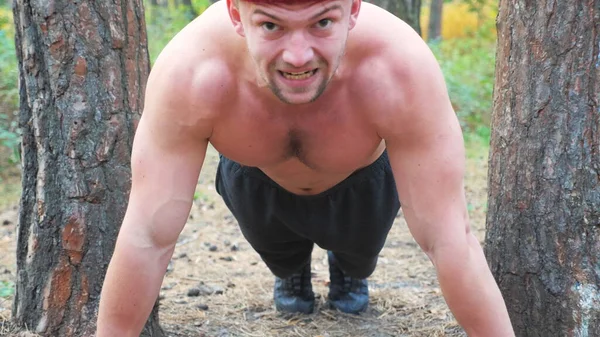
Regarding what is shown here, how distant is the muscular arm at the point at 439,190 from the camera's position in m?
2.04

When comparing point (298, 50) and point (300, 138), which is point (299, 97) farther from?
point (300, 138)

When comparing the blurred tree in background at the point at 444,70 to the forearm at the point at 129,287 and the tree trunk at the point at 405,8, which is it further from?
the forearm at the point at 129,287

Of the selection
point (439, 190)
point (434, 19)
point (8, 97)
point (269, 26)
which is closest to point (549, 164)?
point (439, 190)

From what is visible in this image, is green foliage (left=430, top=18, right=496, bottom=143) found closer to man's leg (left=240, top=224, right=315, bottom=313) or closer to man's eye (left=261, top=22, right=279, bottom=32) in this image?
man's leg (left=240, top=224, right=315, bottom=313)

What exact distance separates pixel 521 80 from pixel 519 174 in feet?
1.03

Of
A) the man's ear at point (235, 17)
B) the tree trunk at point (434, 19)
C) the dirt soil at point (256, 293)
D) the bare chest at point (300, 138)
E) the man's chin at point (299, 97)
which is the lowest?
the dirt soil at point (256, 293)

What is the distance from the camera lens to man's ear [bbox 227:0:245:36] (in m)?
1.97

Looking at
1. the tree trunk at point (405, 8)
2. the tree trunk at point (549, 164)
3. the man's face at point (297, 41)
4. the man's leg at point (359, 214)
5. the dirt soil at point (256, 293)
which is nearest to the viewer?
the man's face at point (297, 41)

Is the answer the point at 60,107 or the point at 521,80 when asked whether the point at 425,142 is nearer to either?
the point at 521,80

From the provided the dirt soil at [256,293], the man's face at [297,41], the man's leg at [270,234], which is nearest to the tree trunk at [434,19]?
the dirt soil at [256,293]

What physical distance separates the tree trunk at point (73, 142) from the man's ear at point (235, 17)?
0.84 metres

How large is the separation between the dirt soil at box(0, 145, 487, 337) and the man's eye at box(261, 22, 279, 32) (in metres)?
1.73

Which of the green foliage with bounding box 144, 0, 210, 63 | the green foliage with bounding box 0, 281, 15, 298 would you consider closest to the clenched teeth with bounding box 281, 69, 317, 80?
the green foliage with bounding box 0, 281, 15, 298

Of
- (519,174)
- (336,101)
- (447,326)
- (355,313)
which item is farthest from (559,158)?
(355,313)
